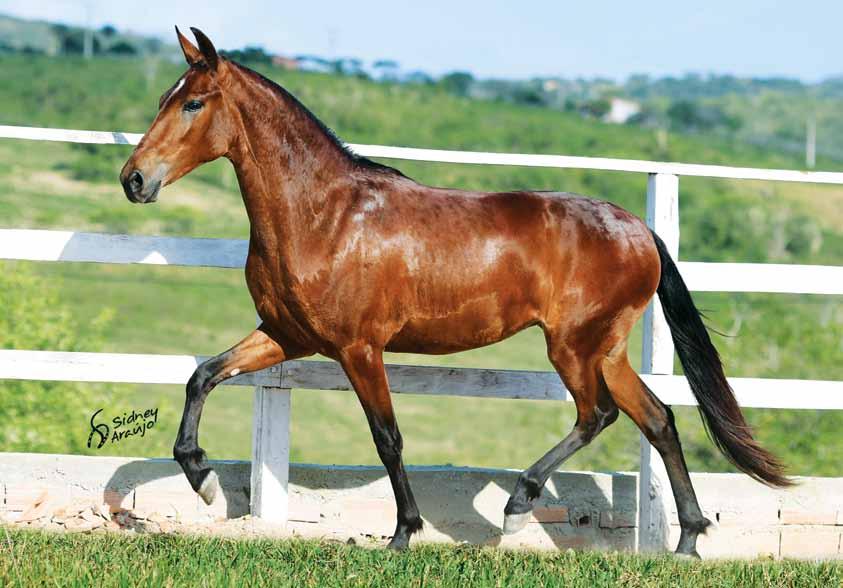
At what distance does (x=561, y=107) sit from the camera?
327 ft

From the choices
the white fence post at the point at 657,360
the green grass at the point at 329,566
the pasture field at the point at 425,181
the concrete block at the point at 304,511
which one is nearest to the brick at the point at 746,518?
the white fence post at the point at 657,360

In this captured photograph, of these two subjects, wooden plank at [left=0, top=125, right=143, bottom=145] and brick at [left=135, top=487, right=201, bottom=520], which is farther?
brick at [left=135, top=487, right=201, bottom=520]

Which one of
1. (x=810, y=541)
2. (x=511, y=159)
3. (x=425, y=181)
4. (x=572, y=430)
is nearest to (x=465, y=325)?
(x=572, y=430)

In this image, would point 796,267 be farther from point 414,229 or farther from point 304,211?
point 304,211

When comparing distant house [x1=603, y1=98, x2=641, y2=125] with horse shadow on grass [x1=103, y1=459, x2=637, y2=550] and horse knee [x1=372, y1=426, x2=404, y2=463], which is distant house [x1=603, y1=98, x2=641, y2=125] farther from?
horse knee [x1=372, y1=426, x2=404, y2=463]

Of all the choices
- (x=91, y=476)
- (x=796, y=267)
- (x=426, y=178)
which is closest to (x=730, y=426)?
(x=796, y=267)

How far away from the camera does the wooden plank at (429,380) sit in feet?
18.0

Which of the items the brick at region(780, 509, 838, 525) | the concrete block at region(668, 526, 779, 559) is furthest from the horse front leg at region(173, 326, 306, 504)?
the brick at region(780, 509, 838, 525)

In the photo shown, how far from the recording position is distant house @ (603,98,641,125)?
101688 millimetres

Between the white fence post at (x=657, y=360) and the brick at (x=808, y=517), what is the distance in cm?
59

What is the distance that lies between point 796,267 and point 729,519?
4.21 feet

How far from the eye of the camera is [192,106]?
4.82m

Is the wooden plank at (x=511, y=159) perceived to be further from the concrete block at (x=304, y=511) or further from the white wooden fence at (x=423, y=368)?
the concrete block at (x=304, y=511)

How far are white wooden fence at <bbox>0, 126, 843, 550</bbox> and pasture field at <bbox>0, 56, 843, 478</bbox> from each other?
65.4 feet
